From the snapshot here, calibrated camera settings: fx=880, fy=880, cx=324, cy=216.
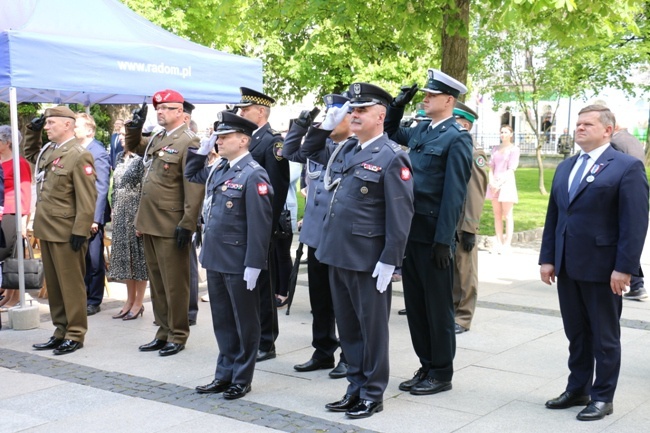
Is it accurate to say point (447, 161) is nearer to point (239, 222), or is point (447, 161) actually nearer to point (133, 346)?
point (239, 222)

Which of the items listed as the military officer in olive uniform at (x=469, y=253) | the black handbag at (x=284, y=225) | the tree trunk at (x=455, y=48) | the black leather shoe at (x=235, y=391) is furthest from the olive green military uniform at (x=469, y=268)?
the tree trunk at (x=455, y=48)

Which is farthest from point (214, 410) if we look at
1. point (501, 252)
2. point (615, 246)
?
point (501, 252)

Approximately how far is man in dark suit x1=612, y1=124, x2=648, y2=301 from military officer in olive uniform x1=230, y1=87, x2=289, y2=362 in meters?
3.84

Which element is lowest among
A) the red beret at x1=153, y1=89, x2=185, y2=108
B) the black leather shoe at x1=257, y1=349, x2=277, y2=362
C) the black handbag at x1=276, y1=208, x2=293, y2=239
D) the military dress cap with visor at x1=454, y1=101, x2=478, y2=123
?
the black leather shoe at x1=257, y1=349, x2=277, y2=362

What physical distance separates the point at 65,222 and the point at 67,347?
1019mm

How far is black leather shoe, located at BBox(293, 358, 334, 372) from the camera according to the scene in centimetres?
649

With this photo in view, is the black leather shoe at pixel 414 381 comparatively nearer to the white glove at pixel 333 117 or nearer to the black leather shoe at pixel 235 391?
the black leather shoe at pixel 235 391

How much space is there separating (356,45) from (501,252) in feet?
16.3

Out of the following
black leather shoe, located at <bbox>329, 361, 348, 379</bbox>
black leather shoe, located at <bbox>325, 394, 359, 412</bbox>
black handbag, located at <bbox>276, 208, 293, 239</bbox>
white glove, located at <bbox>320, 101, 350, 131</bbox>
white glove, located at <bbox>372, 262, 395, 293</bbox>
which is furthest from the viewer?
black handbag, located at <bbox>276, 208, 293, 239</bbox>

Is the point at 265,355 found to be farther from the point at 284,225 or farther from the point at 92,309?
the point at 92,309

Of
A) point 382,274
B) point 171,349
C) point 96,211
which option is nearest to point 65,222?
point 171,349

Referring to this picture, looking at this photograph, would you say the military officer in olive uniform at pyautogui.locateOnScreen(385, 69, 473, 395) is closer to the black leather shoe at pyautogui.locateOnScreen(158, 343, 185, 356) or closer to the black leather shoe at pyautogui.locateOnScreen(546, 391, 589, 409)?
the black leather shoe at pyautogui.locateOnScreen(546, 391, 589, 409)

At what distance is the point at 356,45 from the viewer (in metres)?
15.9

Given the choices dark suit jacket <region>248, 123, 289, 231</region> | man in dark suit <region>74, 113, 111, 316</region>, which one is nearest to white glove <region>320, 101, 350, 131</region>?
dark suit jacket <region>248, 123, 289, 231</region>
